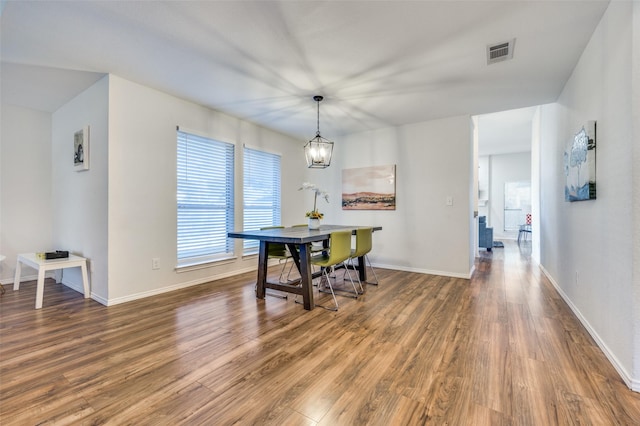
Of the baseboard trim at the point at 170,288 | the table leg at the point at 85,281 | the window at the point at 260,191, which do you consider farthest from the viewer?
the window at the point at 260,191

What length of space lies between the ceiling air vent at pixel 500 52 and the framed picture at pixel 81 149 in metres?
4.40

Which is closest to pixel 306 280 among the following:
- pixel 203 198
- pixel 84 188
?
pixel 203 198

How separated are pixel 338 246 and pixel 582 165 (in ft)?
7.58

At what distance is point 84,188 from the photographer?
3.42m

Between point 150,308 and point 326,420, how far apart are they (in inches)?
95.0

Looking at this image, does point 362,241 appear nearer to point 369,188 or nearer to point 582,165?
point 369,188

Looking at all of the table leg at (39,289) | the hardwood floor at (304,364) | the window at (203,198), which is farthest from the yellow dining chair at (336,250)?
the table leg at (39,289)

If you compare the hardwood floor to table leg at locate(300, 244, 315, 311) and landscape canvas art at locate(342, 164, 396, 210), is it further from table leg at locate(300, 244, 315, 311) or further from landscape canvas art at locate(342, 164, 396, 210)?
landscape canvas art at locate(342, 164, 396, 210)

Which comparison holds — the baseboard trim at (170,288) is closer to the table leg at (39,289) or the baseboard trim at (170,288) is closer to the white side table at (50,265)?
the white side table at (50,265)

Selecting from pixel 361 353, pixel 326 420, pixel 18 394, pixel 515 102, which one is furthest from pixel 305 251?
pixel 515 102

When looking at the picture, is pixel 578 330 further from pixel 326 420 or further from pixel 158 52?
pixel 158 52

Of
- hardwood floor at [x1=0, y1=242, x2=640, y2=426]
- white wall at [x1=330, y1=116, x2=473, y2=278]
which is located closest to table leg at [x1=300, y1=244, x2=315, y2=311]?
hardwood floor at [x1=0, y1=242, x2=640, y2=426]

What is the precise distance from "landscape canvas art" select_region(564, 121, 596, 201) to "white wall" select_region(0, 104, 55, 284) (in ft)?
21.2

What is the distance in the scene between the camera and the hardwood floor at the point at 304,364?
4.75ft
